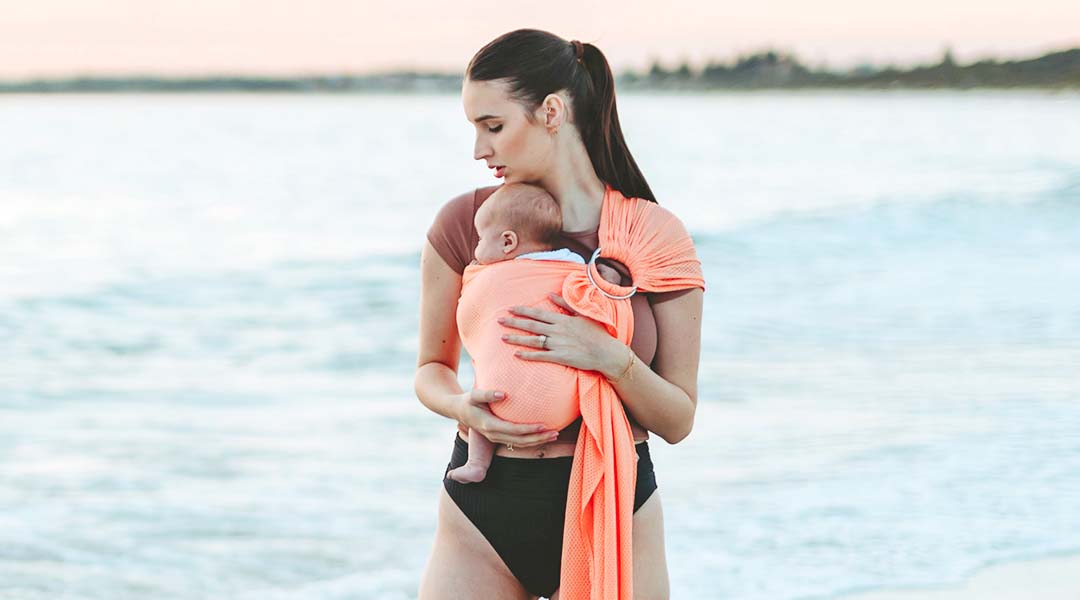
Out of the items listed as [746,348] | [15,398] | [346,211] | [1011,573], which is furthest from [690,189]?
[1011,573]

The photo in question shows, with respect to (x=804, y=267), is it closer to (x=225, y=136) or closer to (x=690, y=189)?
(x=690, y=189)

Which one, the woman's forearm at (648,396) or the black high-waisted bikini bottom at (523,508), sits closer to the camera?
the woman's forearm at (648,396)

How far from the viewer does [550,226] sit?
2.10 meters

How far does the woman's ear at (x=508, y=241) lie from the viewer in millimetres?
2082

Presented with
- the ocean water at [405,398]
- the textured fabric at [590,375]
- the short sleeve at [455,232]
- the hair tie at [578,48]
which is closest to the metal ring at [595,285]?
the textured fabric at [590,375]

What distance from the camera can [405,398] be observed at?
783cm

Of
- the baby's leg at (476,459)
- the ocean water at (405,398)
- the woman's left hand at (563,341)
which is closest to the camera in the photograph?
the woman's left hand at (563,341)

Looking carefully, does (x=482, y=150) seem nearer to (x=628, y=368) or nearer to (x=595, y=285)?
(x=595, y=285)

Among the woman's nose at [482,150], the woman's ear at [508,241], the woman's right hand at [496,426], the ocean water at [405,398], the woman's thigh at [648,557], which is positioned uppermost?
the woman's nose at [482,150]

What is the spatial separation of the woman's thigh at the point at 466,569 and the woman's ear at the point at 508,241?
0.46m

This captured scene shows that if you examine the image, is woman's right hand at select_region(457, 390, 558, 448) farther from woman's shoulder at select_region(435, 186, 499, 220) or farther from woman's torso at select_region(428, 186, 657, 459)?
woman's shoulder at select_region(435, 186, 499, 220)

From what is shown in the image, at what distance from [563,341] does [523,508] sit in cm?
32

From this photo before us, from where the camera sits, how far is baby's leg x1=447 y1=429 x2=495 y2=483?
7.02 ft

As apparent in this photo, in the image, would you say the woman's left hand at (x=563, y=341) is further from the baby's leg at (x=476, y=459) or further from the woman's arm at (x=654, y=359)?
the baby's leg at (x=476, y=459)
